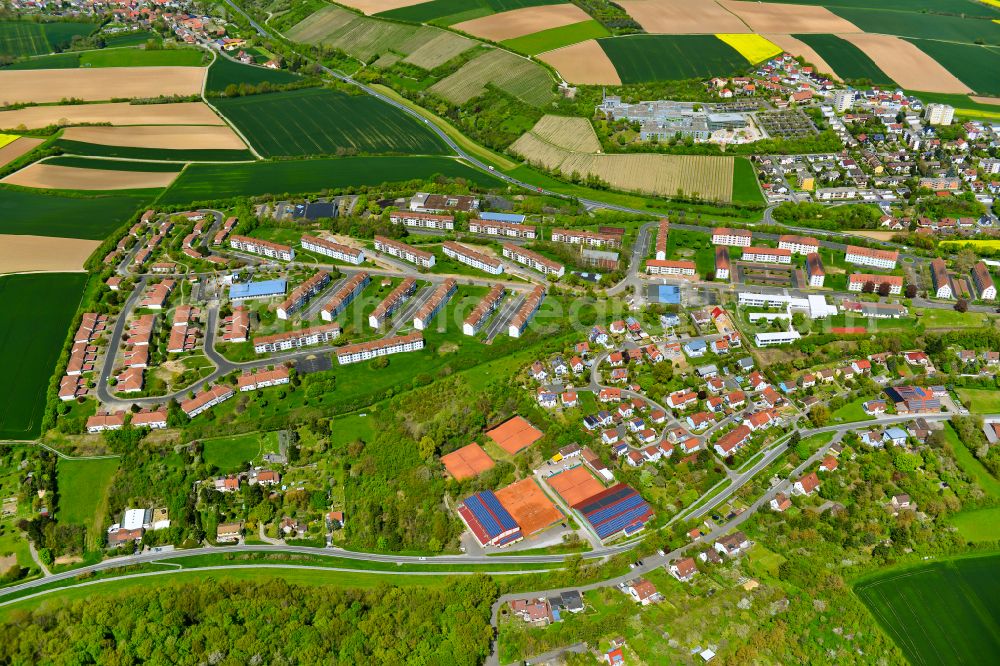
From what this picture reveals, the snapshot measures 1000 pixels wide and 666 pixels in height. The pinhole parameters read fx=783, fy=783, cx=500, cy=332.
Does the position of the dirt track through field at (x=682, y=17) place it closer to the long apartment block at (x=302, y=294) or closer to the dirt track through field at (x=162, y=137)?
the dirt track through field at (x=162, y=137)

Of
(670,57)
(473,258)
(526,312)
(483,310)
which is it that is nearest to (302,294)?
(473,258)

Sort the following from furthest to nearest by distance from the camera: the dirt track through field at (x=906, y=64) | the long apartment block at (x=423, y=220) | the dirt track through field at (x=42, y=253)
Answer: the dirt track through field at (x=906, y=64) < the long apartment block at (x=423, y=220) < the dirt track through field at (x=42, y=253)

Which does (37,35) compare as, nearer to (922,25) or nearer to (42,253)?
(42,253)

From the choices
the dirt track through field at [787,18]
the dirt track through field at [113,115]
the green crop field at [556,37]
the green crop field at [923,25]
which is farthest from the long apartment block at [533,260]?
the green crop field at [923,25]

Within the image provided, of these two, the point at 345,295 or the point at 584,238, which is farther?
the point at 584,238

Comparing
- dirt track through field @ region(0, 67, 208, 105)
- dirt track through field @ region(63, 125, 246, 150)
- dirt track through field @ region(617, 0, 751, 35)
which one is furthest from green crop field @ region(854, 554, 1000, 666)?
dirt track through field @ region(0, 67, 208, 105)

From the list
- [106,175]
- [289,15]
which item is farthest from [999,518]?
[289,15]
